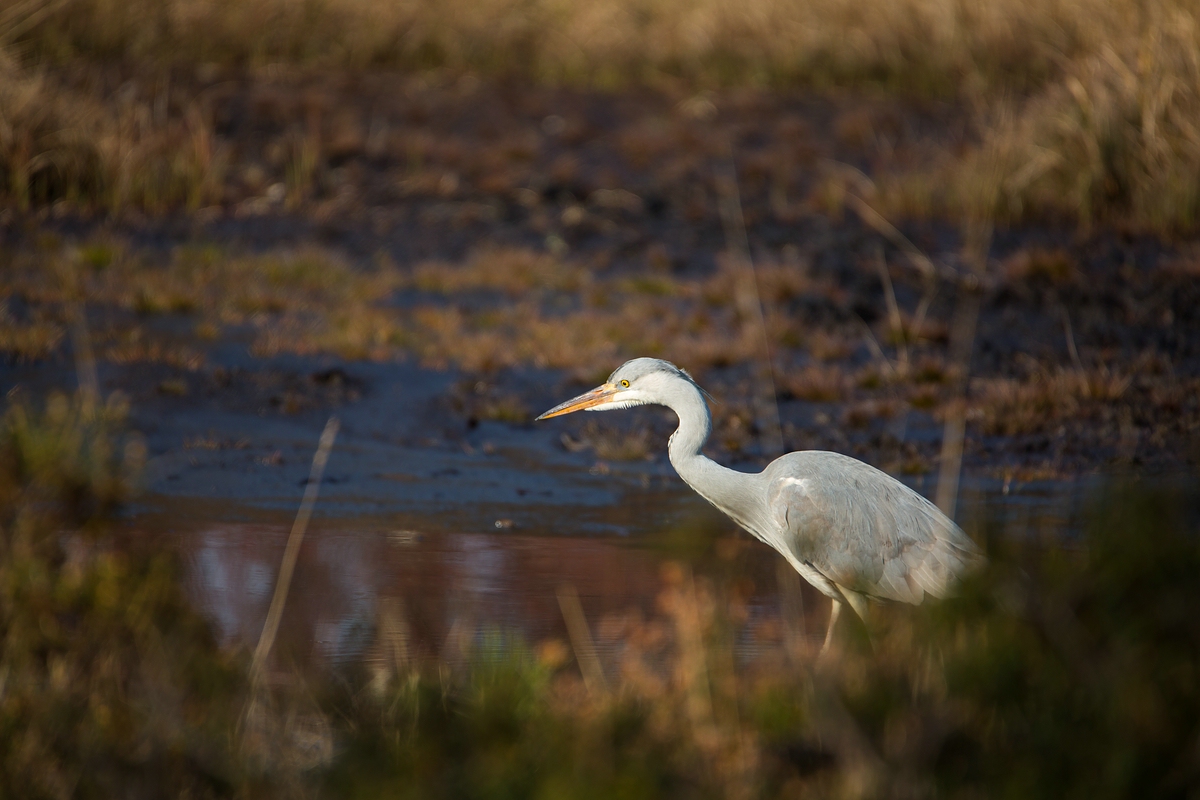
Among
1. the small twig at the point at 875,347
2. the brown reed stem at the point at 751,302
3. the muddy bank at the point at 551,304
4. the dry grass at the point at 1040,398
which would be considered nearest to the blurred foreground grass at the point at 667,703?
the muddy bank at the point at 551,304

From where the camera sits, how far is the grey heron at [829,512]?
210 inches

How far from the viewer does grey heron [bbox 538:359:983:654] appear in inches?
210

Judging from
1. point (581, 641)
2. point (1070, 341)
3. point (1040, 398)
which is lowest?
point (1040, 398)

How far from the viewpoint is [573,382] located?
895cm

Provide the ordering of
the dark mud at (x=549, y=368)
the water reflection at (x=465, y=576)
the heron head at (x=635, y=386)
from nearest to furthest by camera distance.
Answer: the water reflection at (x=465, y=576)
the heron head at (x=635, y=386)
the dark mud at (x=549, y=368)

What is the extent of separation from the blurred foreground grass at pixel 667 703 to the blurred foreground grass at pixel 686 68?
8055 mm

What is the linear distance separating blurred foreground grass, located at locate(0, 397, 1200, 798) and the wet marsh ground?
16 millimetres

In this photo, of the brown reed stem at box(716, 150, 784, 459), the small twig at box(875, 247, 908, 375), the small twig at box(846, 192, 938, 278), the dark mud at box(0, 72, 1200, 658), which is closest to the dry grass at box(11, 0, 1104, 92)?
the dark mud at box(0, 72, 1200, 658)

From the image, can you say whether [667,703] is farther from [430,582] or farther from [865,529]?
[430,582]

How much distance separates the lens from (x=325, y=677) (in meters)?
4.10

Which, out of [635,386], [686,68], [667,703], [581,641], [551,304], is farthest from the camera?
[686,68]

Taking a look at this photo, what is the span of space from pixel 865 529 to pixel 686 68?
1273 centimetres

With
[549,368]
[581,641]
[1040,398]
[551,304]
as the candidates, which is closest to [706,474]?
[581,641]

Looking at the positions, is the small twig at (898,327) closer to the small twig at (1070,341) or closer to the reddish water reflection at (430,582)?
the small twig at (1070,341)
